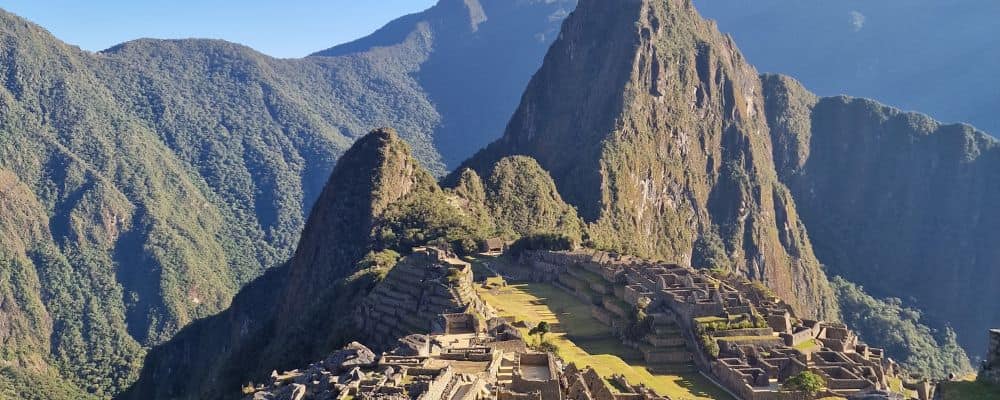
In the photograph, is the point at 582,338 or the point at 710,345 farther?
the point at 582,338

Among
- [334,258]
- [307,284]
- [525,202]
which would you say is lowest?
[307,284]

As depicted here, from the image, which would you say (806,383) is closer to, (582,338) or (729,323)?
(729,323)

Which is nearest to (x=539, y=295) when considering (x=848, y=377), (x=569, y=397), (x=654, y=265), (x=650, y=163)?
(x=654, y=265)

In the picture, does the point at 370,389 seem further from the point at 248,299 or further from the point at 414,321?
the point at 248,299

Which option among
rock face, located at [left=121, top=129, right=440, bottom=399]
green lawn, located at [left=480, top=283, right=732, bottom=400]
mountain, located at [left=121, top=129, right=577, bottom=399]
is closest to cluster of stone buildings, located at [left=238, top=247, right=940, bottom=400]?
green lawn, located at [left=480, top=283, right=732, bottom=400]

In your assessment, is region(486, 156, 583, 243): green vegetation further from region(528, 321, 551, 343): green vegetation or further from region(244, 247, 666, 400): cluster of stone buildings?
region(244, 247, 666, 400): cluster of stone buildings

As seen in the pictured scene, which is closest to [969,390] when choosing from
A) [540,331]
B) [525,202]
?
[540,331]
